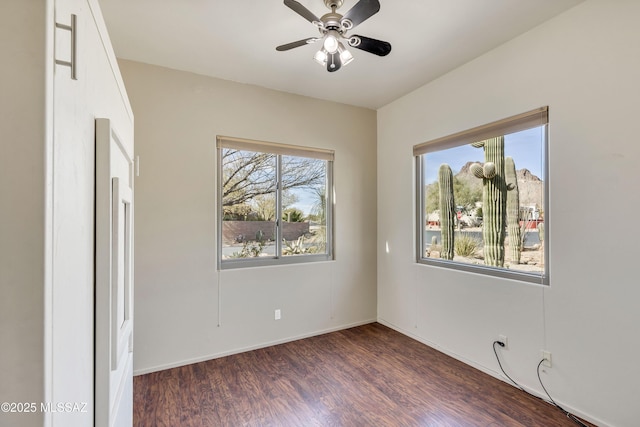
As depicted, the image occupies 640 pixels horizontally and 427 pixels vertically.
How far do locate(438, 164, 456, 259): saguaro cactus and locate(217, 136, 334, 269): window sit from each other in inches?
50.5

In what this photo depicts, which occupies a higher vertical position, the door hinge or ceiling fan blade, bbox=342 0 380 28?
ceiling fan blade, bbox=342 0 380 28

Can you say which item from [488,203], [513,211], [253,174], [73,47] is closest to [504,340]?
[513,211]

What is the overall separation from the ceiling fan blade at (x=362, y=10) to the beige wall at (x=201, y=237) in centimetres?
169

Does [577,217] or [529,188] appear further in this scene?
[529,188]

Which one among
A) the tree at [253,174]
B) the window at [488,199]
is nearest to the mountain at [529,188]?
the window at [488,199]

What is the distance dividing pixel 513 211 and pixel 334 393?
2135 millimetres

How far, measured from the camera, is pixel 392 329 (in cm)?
374

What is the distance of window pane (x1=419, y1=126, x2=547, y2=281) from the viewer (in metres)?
2.45

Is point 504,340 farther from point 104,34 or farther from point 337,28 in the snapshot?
point 104,34

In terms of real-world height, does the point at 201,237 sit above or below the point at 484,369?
above

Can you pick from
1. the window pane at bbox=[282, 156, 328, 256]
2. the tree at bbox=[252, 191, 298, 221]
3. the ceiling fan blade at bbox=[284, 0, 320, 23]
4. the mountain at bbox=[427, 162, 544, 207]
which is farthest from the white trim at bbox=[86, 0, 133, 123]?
the mountain at bbox=[427, 162, 544, 207]

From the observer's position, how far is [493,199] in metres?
2.78
